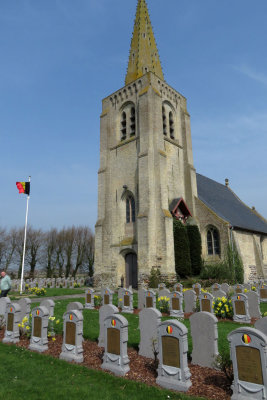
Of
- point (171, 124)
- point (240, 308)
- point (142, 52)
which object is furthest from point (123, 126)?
point (240, 308)

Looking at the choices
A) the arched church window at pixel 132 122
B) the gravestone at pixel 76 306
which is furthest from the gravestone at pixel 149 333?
the arched church window at pixel 132 122

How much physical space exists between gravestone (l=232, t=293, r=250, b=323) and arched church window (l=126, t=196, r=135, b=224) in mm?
13447

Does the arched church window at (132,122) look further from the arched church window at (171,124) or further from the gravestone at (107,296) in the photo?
the gravestone at (107,296)

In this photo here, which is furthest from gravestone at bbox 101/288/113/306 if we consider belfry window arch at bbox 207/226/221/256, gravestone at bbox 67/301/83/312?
belfry window arch at bbox 207/226/221/256

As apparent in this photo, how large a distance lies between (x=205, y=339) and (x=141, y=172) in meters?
16.6

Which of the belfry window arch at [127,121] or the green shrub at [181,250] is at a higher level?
the belfry window arch at [127,121]

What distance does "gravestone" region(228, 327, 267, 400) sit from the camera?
405cm

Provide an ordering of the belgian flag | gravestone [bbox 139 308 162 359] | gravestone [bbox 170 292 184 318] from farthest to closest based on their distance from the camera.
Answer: the belgian flag → gravestone [bbox 170 292 184 318] → gravestone [bbox 139 308 162 359]

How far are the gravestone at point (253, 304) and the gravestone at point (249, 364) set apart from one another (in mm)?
6332

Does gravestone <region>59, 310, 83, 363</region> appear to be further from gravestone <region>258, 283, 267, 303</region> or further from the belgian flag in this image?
the belgian flag

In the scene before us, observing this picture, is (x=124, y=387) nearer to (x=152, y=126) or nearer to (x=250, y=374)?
(x=250, y=374)

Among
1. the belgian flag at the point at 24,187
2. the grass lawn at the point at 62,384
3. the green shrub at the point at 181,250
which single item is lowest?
the grass lawn at the point at 62,384

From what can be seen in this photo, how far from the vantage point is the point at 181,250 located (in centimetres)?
2134

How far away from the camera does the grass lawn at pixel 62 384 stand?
14.2 feet
